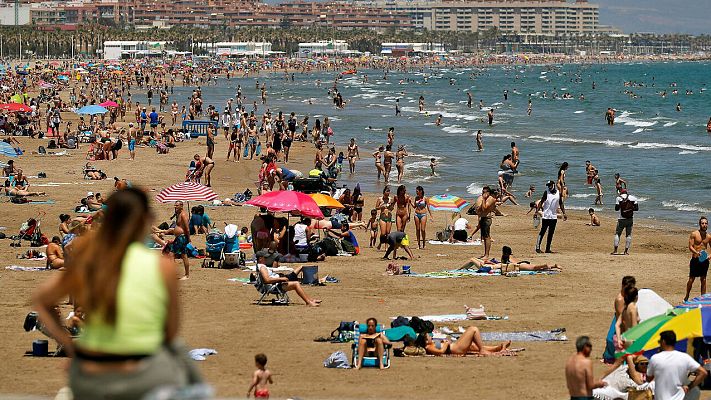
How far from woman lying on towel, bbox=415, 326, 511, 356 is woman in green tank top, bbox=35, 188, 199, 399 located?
8.31 meters

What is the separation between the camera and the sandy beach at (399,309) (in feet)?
33.9

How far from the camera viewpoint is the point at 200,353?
11266mm

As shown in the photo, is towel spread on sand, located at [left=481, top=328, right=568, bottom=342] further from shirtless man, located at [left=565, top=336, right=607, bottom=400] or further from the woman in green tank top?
the woman in green tank top

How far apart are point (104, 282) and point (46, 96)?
212ft

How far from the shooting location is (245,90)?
302 ft

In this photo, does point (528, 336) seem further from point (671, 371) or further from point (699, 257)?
point (671, 371)

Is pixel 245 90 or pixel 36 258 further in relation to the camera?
pixel 245 90

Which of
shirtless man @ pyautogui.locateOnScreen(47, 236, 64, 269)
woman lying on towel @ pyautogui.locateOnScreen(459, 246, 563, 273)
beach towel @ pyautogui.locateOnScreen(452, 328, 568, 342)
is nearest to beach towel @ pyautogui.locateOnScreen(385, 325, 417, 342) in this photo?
beach towel @ pyautogui.locateOnScreen(452, 328, 568, 342)

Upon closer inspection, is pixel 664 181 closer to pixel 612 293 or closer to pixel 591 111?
pixel 612 293

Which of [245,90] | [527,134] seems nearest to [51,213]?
[527,134]

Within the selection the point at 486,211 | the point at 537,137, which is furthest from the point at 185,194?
the point at 537,137

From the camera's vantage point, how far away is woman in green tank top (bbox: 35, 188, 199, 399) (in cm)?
333

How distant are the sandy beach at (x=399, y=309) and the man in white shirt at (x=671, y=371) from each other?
A: 156cm

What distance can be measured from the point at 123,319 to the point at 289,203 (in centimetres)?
1364
